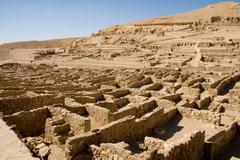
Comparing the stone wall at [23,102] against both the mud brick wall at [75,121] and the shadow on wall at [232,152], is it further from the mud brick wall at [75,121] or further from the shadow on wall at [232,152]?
the shadow on wall at [232,152]

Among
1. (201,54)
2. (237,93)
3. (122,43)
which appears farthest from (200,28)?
(237,93)

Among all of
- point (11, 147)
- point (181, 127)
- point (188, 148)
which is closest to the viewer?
point (11, 147)

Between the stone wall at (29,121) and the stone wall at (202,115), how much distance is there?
651 cm

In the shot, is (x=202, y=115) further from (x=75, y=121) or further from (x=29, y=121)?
(x=29, y=121)

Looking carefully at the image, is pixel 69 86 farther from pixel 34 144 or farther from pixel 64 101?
pixel 34 144

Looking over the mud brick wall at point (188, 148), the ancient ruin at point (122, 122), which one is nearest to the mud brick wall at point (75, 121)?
the ancient ruin at point (122, 122)

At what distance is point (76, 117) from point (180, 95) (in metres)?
8.79

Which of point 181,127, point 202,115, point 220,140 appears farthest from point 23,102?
point 220,140

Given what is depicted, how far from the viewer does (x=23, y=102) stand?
14914 mm

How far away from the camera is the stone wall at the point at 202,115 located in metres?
13.5

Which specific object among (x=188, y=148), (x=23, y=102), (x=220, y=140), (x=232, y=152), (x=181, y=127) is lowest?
(x=232, y=152)

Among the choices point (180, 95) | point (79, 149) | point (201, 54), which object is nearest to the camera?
point (79, 149)

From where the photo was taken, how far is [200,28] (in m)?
68.5

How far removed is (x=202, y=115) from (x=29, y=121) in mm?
7736
